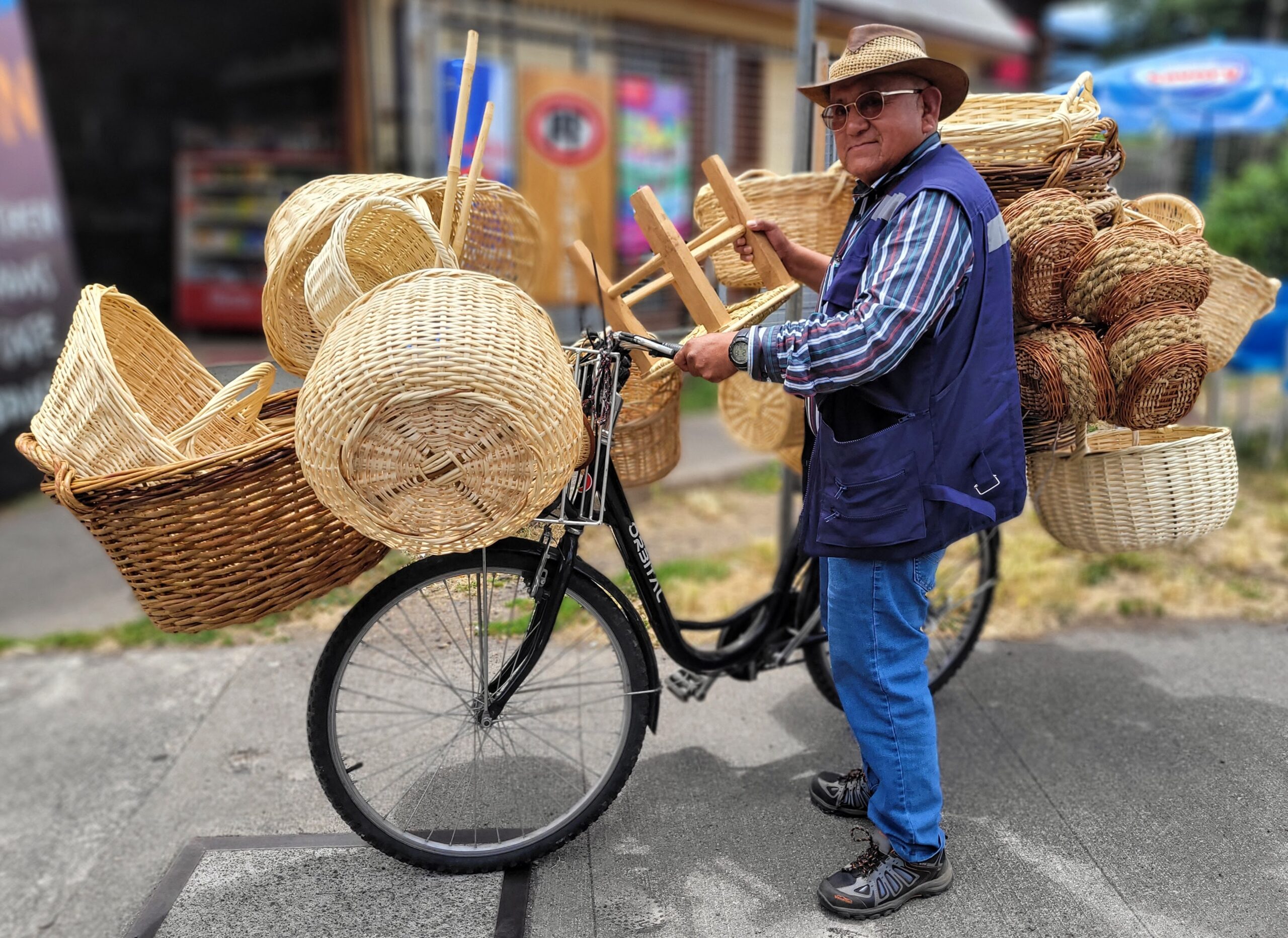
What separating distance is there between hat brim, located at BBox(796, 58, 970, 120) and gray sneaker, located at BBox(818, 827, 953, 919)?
1839 millimetres

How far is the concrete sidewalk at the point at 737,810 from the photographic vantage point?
8.73 ft

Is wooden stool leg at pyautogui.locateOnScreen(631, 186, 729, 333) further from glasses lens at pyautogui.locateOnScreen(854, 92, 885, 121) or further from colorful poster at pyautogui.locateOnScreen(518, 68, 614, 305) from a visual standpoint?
colorful poster at pyautogui.locateOnScreen(518, 68, 614, 305)

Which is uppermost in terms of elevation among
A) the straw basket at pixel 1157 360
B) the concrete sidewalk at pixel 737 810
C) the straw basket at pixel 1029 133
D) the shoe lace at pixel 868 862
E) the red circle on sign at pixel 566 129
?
the red circle on sign at pixel 566 129

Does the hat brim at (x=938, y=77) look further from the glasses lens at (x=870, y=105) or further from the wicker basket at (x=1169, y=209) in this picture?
the wicker basket at (x=1169, y=209)

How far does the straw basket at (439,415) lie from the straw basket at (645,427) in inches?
30.3

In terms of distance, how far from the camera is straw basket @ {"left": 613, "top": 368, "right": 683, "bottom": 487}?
3.08m

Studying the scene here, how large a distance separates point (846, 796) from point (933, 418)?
127 cm

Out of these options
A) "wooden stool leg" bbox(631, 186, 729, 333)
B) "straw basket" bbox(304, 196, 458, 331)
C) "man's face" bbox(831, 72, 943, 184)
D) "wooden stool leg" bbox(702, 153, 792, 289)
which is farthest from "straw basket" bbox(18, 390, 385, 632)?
"man's face" bbox(831, 72, 943, 184)

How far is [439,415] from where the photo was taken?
2.13m

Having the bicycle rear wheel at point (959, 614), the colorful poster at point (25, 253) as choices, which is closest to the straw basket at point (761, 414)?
the bicycle rear wheel at point (959, 614)

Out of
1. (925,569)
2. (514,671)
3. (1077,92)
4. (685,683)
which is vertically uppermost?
(1077,92)

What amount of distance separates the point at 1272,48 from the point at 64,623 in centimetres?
940

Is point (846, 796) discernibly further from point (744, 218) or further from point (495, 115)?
point (495, 115)

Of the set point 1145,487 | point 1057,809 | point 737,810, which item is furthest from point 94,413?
point 1057,809
